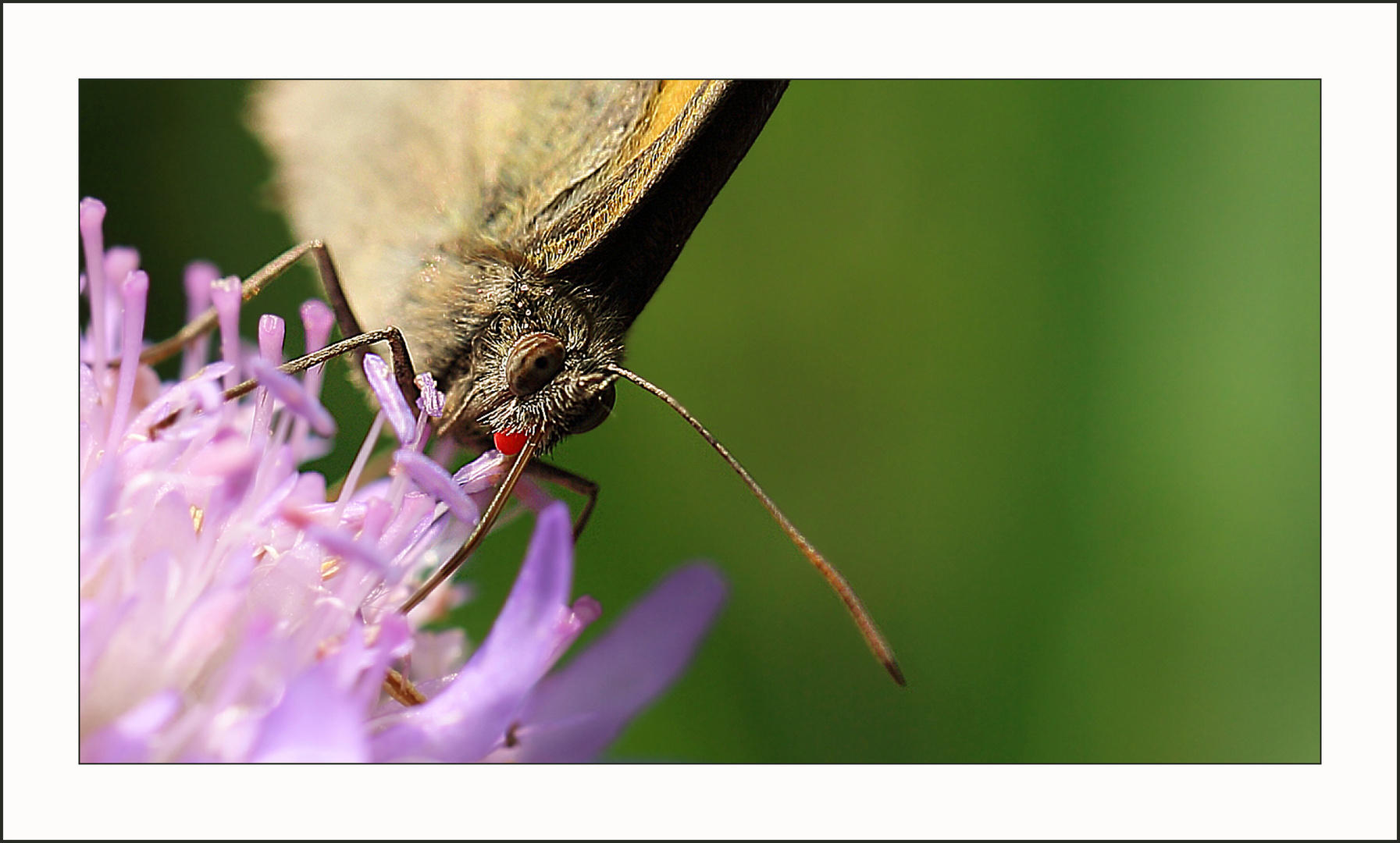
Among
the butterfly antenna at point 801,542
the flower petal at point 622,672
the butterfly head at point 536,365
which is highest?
the butterfly head at point 536,365

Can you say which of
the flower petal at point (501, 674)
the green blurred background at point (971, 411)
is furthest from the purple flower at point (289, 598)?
the green blurred background at point (971, 411)

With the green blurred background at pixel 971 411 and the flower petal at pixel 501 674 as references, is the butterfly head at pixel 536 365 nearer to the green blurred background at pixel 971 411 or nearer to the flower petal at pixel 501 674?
the green blurred background at pixel 971 411

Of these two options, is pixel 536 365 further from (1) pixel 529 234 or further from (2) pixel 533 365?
(1) pixel 529 234

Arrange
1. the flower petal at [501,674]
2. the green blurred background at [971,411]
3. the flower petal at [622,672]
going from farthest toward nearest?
the green blurred background at [971,411], the flower petal at [622,672], the flower petal at [501,674]

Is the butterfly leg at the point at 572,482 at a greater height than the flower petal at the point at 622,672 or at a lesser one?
greater

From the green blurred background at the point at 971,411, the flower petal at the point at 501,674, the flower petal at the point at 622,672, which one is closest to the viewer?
the flower petal at the point at 501,674

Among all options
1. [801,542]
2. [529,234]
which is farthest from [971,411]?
[529,234]

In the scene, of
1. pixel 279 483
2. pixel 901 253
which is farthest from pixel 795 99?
pixel 279 483
